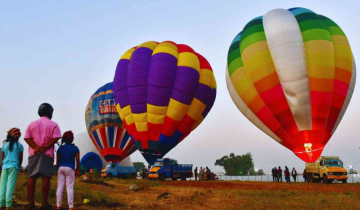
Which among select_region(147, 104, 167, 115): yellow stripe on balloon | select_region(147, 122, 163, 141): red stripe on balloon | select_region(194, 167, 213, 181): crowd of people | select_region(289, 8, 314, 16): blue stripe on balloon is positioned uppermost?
select_region(289, 8, 314, 16): blue stripe on balloon

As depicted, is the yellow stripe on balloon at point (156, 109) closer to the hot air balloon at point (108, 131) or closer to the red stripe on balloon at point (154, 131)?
the red stripe on balloon at point (154, 131)

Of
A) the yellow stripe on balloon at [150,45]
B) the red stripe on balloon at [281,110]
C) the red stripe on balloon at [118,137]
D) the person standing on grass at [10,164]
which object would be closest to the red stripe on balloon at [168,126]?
the yellow stripe on balloon at [150,45]

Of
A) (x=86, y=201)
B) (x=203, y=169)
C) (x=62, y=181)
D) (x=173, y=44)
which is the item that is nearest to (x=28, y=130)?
(x=62, y=181)

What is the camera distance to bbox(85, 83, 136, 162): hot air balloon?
30719 millimetres

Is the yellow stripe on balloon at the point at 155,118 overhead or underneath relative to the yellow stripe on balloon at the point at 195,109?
underneath

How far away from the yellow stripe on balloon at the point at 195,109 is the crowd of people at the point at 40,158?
19.2 meters

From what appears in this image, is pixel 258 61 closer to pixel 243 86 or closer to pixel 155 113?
pixel 243 86

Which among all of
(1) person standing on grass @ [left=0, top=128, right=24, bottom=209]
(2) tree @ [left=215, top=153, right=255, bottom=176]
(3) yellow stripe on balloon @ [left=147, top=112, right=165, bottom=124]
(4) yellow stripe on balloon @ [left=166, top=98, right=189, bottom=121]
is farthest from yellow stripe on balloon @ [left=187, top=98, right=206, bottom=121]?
(2) tree @ [left=215, top=153, right=255, bottom=176]

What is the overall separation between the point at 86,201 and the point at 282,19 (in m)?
18.3

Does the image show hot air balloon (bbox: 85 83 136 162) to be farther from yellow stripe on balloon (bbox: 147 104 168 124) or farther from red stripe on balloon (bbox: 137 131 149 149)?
yellow stripe on balloon (bbox: 147 104 168 124)

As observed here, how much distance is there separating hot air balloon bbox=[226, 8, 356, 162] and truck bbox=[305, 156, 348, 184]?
461cm

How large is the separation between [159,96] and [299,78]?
9979 millimetres

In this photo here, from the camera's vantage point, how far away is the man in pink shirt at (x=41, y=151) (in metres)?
6.10

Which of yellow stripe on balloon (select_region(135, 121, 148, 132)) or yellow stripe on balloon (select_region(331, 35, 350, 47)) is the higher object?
yellow stripe on balloon (select_region(331, 35, 350, 47))
